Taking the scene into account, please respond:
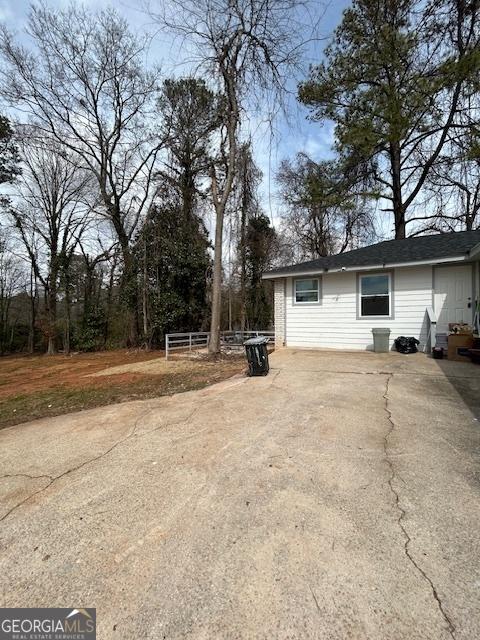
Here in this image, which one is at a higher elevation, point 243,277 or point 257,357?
point 243,277

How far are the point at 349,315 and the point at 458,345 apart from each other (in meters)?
2.86

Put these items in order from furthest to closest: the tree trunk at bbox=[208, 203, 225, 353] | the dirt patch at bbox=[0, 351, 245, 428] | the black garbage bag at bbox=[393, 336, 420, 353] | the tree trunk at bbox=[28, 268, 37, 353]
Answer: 1. the tree trunk at bbox=[28, 268, 37, 353]
2. the tree trunk at bbox=[208, 203, 225, 353]
3. the black garbage bag at bbox=[393, 336, 420, 353]
4. the dirt patch at bbox=[0, 351, 245, 428]

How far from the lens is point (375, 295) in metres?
8.75

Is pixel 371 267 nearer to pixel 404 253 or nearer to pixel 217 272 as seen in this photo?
pixel 404 253

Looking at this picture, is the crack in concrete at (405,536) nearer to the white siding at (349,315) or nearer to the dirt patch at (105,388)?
the dirt patch at (105,388)

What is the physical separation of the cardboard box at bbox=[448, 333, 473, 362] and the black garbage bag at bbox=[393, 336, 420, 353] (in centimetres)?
99

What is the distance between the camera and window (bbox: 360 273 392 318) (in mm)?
8570

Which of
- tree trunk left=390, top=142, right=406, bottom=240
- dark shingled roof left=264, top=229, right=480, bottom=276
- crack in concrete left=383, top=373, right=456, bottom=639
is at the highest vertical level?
tree trunk left=390, top=142, right=406, bottom=240

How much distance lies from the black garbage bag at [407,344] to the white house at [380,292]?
0.31 metres

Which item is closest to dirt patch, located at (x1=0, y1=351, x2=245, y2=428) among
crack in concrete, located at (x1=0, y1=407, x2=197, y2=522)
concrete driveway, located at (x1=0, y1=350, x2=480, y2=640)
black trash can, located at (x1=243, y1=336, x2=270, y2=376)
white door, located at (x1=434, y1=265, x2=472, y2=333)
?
black trash can, located at (x1=243, y1=336, x2=270, y2=376)

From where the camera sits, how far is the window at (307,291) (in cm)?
959

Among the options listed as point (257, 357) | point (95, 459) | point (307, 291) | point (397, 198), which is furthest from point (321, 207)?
point (95, 459)

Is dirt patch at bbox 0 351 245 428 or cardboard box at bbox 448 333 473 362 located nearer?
dirt patch at bbox 0 351 245 428

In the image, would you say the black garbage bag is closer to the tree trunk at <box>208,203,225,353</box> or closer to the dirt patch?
the dirt patch
